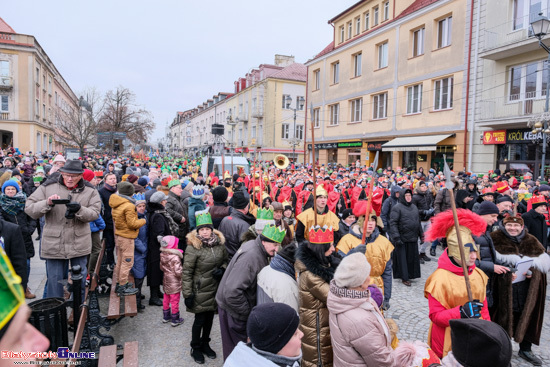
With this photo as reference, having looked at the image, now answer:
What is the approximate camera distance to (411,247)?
696cm

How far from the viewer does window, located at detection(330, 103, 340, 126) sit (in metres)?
29.0

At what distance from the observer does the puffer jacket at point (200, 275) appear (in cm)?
413

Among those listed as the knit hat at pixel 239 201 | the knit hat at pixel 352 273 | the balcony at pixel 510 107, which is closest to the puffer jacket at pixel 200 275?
the knit hat at pixel 239 201

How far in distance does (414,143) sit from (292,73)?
28.4 meters

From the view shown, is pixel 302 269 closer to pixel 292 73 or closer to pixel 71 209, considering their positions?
pixel 71 209

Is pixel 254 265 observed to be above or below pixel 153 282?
above

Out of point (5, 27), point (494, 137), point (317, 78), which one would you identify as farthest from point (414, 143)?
point (5, 27)

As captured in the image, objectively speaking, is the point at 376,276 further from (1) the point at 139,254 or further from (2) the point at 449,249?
(1) the point at 139,254

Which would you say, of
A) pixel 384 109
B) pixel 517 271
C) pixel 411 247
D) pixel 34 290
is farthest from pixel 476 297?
pixel 384 109

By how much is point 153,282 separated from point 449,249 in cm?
455

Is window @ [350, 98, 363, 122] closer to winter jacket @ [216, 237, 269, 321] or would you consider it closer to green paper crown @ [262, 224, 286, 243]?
green paper crown @ [262, 224, 286, 243]

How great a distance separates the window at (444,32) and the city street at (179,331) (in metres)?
17.8

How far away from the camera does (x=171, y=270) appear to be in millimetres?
4941

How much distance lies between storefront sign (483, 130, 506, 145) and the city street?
13.2m
